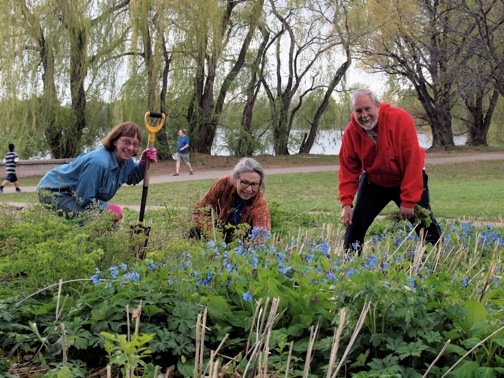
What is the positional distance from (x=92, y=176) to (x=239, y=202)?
4.18ft

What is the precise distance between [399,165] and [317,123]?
26934 millimetres

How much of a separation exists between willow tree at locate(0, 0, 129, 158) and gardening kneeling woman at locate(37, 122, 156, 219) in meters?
16.7

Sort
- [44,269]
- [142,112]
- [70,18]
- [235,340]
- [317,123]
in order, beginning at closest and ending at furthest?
[235,340] → [44,269] → [70,18] → [142,112] → [317,123]

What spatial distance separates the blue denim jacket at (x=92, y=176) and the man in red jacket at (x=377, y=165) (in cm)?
189

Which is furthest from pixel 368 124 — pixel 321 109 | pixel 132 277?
pixel 321 109

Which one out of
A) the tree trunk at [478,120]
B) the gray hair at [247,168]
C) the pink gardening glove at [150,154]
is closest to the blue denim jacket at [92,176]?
the pink gardening glove at [150,154]

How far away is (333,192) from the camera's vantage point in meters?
16.0

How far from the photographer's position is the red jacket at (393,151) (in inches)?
203

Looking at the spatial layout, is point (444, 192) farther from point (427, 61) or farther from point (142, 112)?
point (427, 61)

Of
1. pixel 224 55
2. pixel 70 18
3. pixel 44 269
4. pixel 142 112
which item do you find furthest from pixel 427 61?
pixel 44 269

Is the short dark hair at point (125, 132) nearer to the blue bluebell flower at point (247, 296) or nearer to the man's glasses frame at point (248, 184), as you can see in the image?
the man's glasses frame at point (248, 184)

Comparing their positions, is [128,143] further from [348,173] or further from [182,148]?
[182,148]

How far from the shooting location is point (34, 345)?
3037 mm

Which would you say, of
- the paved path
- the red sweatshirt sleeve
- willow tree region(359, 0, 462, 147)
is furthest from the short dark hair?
willow tree region(359, 0, 462, 147)
